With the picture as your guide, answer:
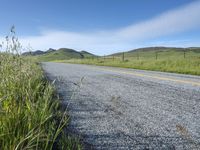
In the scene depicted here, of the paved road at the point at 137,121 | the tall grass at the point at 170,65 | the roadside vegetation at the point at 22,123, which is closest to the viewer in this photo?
the roadside vegetation at the point at 22,123

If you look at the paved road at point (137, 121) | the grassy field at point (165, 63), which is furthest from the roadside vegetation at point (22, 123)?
the grassy field at point (165, 63)

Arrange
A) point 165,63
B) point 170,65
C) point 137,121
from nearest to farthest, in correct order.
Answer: point 137,121 → point 170,65 → point 165,63

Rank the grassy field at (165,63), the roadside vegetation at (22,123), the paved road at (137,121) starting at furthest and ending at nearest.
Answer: the grassy field at (165,63) < the paved road at (137,121) < the roadside vegetation at (22,123)

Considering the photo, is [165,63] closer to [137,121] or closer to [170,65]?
[170,65]

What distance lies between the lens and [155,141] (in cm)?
200

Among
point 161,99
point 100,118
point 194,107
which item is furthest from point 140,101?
point 100,118

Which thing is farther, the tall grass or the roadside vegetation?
the tall grass

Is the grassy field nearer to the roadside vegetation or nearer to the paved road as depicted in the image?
the paved road

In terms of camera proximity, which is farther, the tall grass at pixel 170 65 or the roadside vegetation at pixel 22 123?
the tall grass at pixel 170 65

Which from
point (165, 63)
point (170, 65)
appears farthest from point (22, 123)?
point (165, 63)

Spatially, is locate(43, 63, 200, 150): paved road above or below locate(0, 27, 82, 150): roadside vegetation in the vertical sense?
below

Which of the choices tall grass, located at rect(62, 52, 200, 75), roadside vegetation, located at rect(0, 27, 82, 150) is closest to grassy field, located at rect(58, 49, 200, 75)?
tall grass, located at rect(62, 52, 200, 75)

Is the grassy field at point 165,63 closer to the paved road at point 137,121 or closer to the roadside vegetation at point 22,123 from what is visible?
the paved road at point 137,121

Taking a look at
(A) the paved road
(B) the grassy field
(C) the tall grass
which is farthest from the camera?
(B) the grassy field
